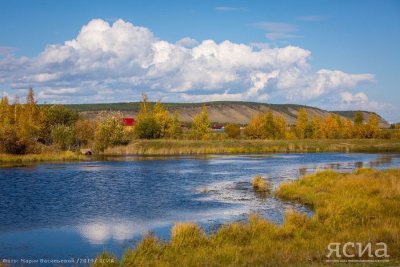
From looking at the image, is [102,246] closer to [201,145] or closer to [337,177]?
[337,177]

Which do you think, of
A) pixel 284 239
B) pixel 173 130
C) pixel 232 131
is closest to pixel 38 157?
pixel 173 130

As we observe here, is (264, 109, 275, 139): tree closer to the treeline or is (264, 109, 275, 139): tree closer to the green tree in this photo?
the treeline

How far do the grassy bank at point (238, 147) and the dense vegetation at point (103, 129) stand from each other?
8.91 feet

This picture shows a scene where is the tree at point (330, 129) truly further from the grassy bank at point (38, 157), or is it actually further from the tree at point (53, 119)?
the grassy bank at point (38, 157)

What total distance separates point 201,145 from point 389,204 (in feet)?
230

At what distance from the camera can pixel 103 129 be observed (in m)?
85.9

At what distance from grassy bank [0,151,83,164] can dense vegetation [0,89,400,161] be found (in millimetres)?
2449

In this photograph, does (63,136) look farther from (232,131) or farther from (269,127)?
(269,127)

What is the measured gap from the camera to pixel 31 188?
129ft

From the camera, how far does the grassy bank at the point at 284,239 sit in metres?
14.9

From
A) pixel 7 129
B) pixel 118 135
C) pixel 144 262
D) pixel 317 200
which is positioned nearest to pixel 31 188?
pixel 317 200

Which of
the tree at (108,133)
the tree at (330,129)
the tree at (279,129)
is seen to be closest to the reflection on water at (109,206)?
the tree at (108,133)

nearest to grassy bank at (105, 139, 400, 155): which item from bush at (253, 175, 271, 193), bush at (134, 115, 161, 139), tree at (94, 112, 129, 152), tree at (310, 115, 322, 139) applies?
tree at (94, 112, 129, 152)

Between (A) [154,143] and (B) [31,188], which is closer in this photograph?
(B) [31,188]
